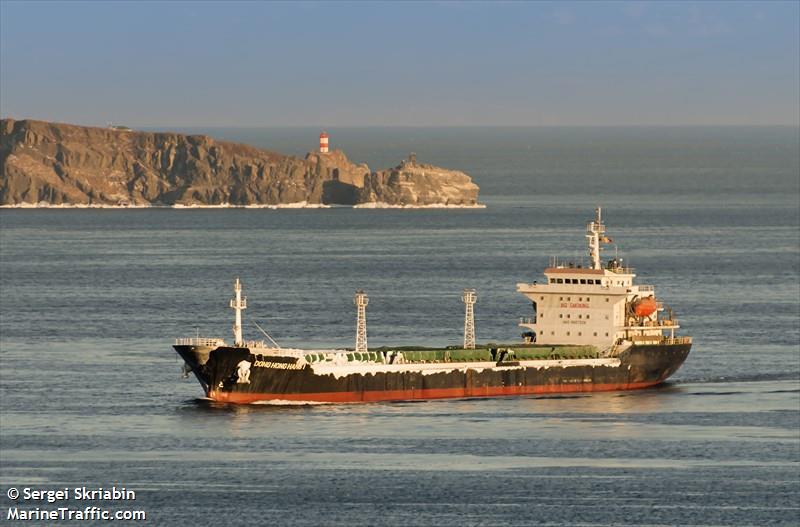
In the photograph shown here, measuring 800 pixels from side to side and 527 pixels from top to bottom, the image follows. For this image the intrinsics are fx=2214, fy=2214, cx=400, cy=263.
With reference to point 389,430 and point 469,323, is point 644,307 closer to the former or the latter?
point 469,323

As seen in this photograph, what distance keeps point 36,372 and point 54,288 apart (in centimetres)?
5022

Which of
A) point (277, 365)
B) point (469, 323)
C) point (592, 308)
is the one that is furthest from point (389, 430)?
point (592, 308)

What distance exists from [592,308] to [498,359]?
763cm

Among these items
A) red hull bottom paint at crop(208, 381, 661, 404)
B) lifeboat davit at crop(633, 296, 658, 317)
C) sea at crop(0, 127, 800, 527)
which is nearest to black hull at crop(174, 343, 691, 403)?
red hull bottom paint at crop(208, 381, 661, 404)

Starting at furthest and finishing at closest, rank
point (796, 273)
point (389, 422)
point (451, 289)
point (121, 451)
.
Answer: point (796, 273) → point (451, 289) → point (389, 422) → point (121, 451)

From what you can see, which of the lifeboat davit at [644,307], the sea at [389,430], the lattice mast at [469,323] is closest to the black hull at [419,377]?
the sea at [389,430]

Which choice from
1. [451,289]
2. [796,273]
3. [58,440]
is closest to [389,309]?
[451,289]

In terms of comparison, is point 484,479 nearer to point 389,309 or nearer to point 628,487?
point 628,487

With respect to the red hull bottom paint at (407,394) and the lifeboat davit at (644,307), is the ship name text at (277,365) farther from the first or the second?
the lifeboat davit at (644,307)

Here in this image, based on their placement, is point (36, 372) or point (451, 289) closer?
point (36, 372)

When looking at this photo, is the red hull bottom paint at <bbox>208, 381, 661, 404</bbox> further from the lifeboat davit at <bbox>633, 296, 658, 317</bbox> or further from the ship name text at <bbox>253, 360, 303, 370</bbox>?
the lifeboat davit at <bbox>633, 296, 658, 317</bbox>

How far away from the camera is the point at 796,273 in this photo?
6462 inches

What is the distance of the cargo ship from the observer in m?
98.1

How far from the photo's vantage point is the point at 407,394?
330ft
